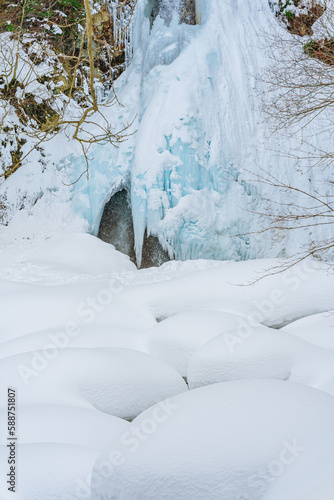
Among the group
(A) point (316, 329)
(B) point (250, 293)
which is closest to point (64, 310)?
(B) point (250, 293)

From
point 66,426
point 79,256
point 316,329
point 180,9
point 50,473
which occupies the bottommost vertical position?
point 79,256

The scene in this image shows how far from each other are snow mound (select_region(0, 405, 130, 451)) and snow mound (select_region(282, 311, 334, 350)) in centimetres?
150

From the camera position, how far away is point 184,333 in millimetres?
3176

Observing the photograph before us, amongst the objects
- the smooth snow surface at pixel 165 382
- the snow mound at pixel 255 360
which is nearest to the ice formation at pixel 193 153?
the smooth snow surface at pixel 165 382

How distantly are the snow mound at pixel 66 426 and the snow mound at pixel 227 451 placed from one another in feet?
0.90

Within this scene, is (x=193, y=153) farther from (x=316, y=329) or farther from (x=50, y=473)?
(x=50, y=473)

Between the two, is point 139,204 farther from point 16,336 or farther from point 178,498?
point 178,498

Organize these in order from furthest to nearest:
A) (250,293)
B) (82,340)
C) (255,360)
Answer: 1. (250,293)
2. (82,340)
3. (255,360)

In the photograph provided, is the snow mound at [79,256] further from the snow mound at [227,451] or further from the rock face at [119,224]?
the snow mound at [227,451]

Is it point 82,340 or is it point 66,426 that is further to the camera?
point 82,340

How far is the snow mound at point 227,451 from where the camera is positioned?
1.47m

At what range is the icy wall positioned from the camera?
529cm

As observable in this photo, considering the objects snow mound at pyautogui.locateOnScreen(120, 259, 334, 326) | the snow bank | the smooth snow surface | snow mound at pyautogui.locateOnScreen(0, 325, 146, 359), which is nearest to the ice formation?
the smooth snow surface

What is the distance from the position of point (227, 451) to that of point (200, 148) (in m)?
4.28
